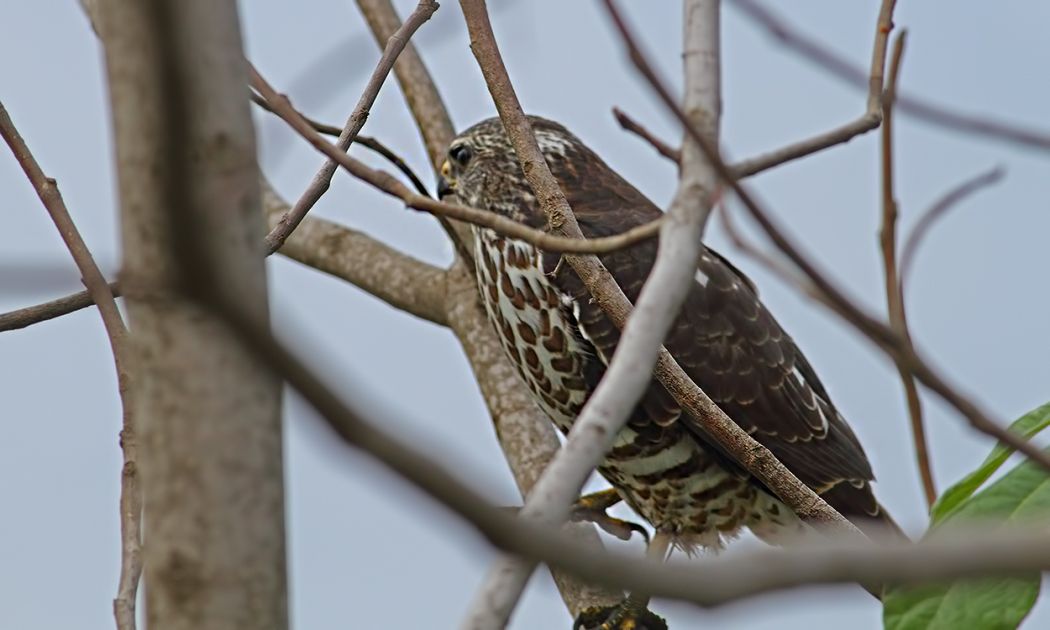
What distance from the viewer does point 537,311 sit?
3537 millimetres

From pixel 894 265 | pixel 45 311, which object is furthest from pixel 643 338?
pixel 45 311

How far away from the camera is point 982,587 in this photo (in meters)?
1.49

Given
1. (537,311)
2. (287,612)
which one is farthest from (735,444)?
(287,612)

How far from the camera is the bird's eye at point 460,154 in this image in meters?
4.12

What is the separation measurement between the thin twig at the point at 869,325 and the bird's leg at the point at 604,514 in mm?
2747

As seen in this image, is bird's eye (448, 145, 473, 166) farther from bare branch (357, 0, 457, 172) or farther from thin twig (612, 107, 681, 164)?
thin twig (612, 107, 681, 164)

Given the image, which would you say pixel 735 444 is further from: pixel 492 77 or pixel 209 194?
pixel 209 194

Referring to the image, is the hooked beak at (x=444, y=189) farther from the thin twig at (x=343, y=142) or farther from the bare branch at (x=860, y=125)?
the bare branch at (x=860, y=125)

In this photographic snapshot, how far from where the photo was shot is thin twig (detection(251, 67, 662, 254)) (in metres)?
1.42

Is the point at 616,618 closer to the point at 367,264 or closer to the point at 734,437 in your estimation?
the point at 734,437

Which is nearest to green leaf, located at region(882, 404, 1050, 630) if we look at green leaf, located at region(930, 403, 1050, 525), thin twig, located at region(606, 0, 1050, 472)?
green leaf, located at region(930, 403, 1050, 525)

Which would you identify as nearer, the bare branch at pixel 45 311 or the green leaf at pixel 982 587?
the green leaf at pixel 982 587

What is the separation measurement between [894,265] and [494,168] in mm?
2110

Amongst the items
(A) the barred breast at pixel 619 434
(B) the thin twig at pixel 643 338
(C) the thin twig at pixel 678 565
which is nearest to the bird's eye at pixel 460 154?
(A) the barred breast at pixel 619 434
